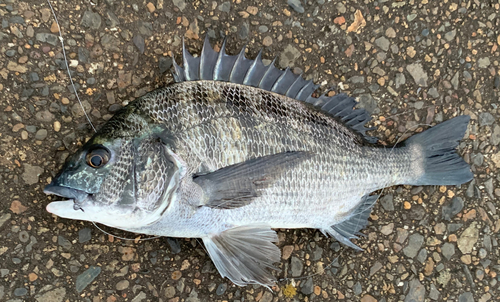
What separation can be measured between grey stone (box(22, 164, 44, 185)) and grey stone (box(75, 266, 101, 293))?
0.65 m

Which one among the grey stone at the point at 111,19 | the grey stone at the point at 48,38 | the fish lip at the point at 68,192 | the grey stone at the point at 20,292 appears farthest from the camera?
the grey stone at the point at 111,19

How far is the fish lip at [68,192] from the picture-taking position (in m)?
1.53

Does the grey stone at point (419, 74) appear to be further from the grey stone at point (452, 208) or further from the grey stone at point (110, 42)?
the grey stone at point (110, 42)

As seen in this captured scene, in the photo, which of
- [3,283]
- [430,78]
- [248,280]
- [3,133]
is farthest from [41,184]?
[430,78]

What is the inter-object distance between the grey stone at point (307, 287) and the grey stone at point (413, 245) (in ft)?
2.53

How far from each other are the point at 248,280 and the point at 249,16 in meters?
1.81

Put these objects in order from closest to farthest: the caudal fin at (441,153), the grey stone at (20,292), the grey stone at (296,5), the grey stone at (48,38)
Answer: the grey stone at (20,292)
the grey stone at (48,38)
the caudal fin at (441,153)
the grey stone at (296,5)

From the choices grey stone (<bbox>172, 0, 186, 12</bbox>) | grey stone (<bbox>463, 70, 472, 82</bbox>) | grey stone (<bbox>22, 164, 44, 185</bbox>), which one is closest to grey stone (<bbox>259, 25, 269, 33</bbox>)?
grey stone (<bbox>172, 0, 186, 12</bbox>)

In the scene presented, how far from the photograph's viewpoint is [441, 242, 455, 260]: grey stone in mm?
2469

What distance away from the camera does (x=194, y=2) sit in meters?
2.26

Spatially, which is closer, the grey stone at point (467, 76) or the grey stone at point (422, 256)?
the grey stone at point (422, 256)

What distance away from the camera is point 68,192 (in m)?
1.54

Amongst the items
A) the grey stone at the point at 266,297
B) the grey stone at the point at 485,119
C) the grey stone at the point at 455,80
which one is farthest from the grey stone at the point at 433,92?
the grey stone at the point at 266,297

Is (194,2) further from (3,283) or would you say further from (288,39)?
(3,283)
